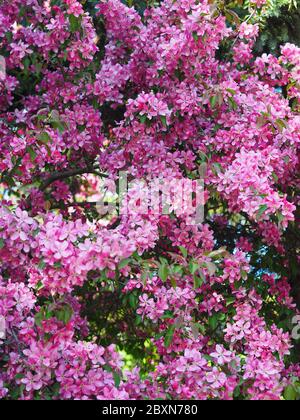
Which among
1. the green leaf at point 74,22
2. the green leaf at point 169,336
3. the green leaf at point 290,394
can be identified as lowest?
the green leaf at point 290,394

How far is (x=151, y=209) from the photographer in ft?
8.30

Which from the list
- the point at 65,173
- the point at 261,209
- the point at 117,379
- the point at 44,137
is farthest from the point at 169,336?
the point at 65,173

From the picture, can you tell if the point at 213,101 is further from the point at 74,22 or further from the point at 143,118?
the point at 74,22

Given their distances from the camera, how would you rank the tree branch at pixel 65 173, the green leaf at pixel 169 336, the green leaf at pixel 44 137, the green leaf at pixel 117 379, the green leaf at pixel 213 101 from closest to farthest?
the green leaf at pixel 117 379
the green leaf at pixel 169 336
the green leaf at pixel 44 137
the green leaf at pixel 213 101
the tree branch at pixel 65 173

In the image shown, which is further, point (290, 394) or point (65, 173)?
point (65, 173)

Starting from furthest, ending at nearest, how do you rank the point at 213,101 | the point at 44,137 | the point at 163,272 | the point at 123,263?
the point at 213,101
the point at 44,137
the point at 163,272
the point at 123,263

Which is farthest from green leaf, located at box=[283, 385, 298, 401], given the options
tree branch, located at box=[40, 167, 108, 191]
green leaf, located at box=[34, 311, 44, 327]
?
tree branch, located at box=[40, 167, 108, 191]

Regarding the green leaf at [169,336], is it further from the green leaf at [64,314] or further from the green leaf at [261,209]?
the green leaf at [261,209]

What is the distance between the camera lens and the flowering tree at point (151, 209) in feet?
7.48

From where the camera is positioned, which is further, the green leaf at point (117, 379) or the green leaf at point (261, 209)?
the green leaf at point (261, 209)

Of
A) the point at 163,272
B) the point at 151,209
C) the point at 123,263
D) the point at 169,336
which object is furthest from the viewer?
the point at 151,209

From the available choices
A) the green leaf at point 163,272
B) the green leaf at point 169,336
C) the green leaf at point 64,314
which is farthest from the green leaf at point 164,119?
the green leaf at point 64,314

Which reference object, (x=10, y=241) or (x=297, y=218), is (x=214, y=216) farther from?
(x=10, y=241)

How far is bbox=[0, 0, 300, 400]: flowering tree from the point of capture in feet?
7.48
